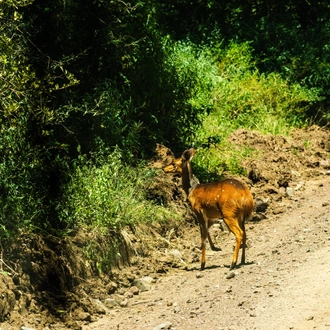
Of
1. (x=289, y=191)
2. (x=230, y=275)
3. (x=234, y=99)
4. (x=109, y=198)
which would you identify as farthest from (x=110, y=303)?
(x=234, y=99)

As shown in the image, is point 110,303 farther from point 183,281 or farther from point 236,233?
point 236,233

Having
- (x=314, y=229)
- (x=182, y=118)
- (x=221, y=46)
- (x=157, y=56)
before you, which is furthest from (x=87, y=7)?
(x=221, y=46)

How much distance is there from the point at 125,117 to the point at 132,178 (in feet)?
3.27

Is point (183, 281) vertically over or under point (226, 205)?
under

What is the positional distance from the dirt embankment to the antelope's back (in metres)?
0.67

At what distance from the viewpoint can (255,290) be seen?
9.82 m

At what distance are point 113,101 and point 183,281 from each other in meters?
3.38

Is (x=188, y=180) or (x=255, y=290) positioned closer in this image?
(x=255, y=290)

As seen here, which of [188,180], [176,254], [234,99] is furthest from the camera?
[234,99]

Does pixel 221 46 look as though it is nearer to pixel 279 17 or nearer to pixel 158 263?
pixel 279 17

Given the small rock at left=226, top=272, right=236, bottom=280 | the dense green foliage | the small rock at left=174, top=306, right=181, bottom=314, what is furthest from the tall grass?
the small rock at left=174, top=306, right=181, bottom=314

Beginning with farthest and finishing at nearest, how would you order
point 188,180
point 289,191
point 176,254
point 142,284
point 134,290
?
point 289,191, point 188,180, point 176,254, point 142,284, point 134,290

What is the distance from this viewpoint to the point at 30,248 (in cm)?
1050

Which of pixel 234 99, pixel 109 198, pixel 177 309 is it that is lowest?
pixel 177 309
